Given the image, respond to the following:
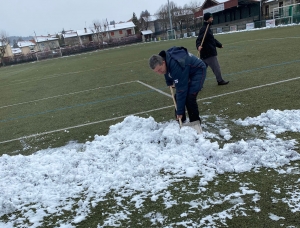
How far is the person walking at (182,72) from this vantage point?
3768mm

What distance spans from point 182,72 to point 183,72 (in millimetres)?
14

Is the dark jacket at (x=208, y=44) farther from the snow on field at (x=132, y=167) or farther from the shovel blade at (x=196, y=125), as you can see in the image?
the shovel blade at (x=196, y=125)

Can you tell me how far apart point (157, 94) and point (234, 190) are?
4825 mm

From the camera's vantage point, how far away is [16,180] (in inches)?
135

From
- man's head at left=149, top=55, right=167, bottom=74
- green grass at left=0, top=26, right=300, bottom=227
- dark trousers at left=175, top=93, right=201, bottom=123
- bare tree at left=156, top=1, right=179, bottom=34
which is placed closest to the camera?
green grass at left=0, top=26, right=300, bottom=227

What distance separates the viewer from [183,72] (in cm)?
381

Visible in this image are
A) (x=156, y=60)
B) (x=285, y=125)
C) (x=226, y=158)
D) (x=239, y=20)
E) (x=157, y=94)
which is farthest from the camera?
(x=239, y=20)

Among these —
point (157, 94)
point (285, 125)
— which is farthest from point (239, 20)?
point (285, 125)

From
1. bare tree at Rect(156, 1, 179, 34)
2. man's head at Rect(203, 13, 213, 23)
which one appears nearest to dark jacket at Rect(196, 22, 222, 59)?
man's head at Rect(203, 13, 213, 23)

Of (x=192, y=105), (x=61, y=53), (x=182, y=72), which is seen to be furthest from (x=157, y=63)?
(x=61, y=53)

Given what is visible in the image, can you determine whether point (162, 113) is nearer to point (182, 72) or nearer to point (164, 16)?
point (182, 72)

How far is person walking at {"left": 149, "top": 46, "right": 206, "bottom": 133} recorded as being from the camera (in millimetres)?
3768

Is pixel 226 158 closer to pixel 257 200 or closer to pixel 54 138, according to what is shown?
pixel 257 200

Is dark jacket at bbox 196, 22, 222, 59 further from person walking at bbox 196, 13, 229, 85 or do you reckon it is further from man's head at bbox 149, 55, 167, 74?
man's head at bbox 149, 55, 167, 74
